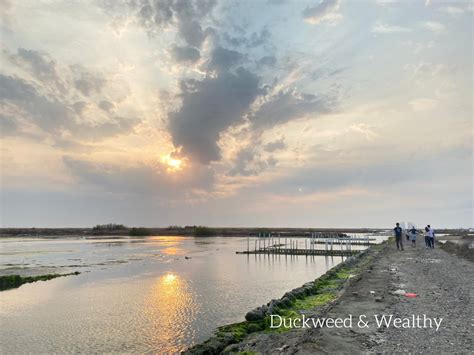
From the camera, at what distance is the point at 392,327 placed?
34.0ft

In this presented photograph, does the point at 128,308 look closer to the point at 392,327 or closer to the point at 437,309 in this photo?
the point at 392,327

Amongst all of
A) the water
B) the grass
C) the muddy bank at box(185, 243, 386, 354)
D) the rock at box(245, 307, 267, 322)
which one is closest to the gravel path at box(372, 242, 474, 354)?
the muddy bank at box(185, 243, 386, 354)

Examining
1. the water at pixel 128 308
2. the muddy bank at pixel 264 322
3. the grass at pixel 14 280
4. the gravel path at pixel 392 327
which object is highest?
the gravel path at pixel 392 327

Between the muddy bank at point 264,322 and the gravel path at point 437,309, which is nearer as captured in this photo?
the gravel path at point 437,309

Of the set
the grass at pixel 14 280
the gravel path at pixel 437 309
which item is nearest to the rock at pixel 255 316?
the gravel path at pixel 437 309

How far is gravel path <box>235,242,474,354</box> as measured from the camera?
28.7ft

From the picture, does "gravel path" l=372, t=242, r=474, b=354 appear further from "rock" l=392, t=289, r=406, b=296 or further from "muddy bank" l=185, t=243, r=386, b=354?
"muddy bank" l=185, t=243, r=386, b=354

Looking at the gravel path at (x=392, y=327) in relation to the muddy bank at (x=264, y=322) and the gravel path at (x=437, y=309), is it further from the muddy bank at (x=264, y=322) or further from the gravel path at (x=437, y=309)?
the muddy bank at (x=264, y=322)

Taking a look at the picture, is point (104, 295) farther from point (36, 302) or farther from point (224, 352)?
point (224, 352)

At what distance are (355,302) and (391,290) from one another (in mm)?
3104

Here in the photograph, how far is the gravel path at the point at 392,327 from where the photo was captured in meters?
8.74

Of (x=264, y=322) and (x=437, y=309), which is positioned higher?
(x=437, y=309)

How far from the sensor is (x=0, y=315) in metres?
21.2

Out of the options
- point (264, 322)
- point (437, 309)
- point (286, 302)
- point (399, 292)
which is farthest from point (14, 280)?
point (437, 309)
